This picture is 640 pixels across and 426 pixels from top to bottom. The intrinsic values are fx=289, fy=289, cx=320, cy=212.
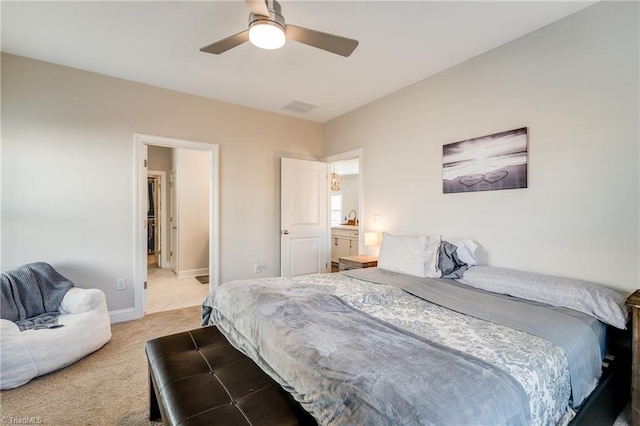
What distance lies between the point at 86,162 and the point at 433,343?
3.69 metres

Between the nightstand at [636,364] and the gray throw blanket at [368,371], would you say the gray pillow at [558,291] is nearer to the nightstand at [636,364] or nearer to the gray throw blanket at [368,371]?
the nightstand at [636,364]

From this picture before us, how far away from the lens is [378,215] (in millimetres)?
3803

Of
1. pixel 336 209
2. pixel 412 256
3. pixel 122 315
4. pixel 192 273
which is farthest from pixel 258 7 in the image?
pixel 336 209

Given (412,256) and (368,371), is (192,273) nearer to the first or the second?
(412,256)

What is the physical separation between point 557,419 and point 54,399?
2839 mm

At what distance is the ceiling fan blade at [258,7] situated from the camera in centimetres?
152

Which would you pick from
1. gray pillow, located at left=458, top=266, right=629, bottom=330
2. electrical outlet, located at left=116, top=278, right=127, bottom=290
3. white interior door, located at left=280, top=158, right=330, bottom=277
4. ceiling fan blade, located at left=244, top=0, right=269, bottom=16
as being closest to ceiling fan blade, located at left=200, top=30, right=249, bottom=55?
ceiling fan blade, located at left=244, top=0, right=269, bottom=16

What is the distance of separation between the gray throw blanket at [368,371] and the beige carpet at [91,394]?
89 cm

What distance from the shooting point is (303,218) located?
454 cm

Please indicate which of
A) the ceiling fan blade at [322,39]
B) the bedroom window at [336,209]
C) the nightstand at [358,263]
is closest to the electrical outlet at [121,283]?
the nightstand at [358,263]

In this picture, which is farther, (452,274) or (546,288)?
(452,274)

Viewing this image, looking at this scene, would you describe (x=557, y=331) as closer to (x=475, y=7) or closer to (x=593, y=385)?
(x=593, y=385)

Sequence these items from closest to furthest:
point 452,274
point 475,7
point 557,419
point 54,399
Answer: point 557,419
point 54,399
point 475,7
point 452,274

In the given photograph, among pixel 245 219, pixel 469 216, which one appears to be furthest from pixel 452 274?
pixel 245 219
